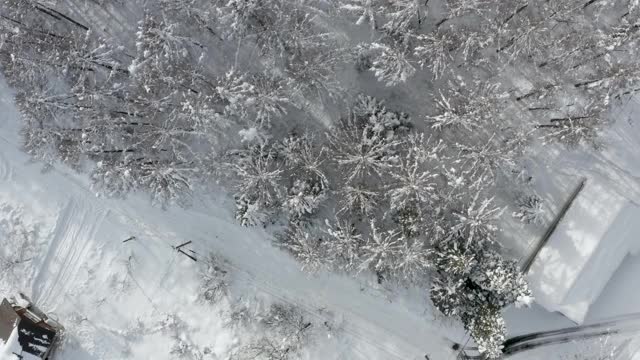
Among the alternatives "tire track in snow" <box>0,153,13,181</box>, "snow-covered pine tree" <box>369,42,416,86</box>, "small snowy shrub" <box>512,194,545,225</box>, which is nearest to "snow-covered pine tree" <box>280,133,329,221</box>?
"snow-covered pine tree" <box>369,42,416,86</box>

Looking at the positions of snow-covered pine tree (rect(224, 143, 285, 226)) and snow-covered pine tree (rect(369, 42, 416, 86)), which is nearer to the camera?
snow-covered pine tree (rect(369, 42, 416, 86))

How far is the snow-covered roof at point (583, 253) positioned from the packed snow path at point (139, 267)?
18.7ft

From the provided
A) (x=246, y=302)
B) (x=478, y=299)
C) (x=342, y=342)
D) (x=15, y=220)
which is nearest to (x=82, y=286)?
(x=15, y=220)

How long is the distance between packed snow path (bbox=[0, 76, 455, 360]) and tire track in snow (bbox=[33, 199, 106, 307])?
0.05m

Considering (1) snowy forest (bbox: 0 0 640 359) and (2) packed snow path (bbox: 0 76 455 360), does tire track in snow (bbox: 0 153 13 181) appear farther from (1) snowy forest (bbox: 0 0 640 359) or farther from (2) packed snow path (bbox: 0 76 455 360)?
(1) snowy forest (bbox: 0 0 640 359)

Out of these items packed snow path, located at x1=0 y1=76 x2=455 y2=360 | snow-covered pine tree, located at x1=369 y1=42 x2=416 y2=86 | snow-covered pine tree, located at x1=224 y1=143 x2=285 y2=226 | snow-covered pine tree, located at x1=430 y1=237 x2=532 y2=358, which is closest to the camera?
snow-covered pine tree, located at x1=430 y1=237 x2=532 y2=358

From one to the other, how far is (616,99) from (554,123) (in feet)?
10.2

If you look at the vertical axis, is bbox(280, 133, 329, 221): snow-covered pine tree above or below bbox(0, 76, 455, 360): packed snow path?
above

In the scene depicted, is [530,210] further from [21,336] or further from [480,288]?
[21,336]

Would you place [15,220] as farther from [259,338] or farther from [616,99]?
[616,99]

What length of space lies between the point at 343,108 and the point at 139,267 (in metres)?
12.8

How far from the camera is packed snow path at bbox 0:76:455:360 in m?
27.6

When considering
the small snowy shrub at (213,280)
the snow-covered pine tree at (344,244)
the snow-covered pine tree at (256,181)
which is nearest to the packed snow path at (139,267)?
the small snowy shrub at (213,280)

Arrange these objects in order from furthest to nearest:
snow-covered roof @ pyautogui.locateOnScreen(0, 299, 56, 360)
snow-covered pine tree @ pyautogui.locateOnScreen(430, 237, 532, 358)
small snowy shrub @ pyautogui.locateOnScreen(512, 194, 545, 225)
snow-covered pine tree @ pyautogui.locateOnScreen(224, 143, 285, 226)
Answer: small snowy shrub @ pyautogui.locateOnScreen(512, 194, 545, 225) → snow-covered roof @ pyautogui.locateOnScreen(0, 299, 56, 360) → snow-covered pine tree @ pyautogui.locateOnScreen(224, 143, 285, 226) → snow-covered pine tree @ pyautogui.locateOnScreen(430, 237, 532, 358)
